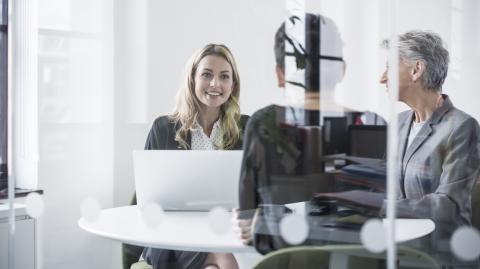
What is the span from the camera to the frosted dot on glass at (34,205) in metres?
2.63

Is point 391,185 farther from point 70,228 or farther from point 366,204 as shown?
point 70,228

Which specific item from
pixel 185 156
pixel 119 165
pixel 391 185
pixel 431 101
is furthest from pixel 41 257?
pixel 431 101

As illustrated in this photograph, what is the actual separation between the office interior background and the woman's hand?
1.38ft

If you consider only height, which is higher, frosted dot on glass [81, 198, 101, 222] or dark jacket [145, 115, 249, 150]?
dark jacket [145, 115, 249, 150]

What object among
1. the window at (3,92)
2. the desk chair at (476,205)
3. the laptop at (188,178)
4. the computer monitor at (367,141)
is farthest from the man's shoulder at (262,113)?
the window at (3,92)

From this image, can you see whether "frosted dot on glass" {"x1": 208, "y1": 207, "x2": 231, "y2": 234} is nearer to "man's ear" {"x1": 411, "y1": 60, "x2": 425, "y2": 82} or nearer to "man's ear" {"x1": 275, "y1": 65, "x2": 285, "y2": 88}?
"man's ear" {"x1": 275, "y1": 65, "x2": 285, "y2": 88}

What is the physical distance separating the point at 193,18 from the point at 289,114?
2.00ft

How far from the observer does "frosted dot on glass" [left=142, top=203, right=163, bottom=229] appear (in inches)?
85.5

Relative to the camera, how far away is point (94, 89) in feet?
8.26

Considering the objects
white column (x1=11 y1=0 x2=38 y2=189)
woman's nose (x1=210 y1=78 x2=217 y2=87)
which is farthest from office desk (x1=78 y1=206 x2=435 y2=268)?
white column (x1=11 y1=0 x2=38 y2=189)

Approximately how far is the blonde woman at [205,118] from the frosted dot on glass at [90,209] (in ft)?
1.15

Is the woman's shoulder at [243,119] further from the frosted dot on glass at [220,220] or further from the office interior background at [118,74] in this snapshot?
the frosted dot on glass at [220,220]

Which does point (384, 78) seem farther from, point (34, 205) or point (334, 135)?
point (34, 205)

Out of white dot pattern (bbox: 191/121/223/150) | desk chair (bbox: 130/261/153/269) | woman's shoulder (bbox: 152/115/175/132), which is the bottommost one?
desk chair (bbox: 130/261/153/269)
